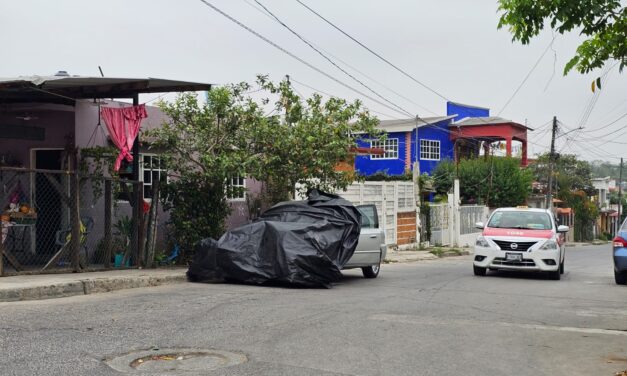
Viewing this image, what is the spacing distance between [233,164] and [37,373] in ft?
28.1

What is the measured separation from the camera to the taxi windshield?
16.3 meters

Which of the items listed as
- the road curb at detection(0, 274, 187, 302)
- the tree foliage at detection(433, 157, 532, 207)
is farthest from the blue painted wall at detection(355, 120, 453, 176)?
→ the road curb at detection(0, 274, 187, 302)

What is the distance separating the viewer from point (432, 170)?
4009 cm

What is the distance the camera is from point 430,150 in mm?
40500

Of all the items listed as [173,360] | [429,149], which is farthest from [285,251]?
[429,149]

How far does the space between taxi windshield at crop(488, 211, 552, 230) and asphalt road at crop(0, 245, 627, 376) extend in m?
3.49

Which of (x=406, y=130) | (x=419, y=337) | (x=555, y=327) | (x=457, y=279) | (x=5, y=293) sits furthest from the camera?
(x=406, y=130)

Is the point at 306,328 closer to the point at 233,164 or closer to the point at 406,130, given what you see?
the point at 233,164

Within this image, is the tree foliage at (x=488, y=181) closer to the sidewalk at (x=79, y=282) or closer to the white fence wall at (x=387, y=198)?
the white fence wall at (x=387, y=198)

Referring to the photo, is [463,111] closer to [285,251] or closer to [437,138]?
[437,138]

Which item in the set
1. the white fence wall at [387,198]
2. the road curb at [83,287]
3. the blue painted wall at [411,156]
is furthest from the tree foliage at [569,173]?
the road curb at [83,287]

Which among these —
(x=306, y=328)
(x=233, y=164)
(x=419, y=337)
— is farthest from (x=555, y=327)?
(x=233, y=164)

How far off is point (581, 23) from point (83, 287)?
838 centimetres

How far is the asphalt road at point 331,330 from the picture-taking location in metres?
6.60
